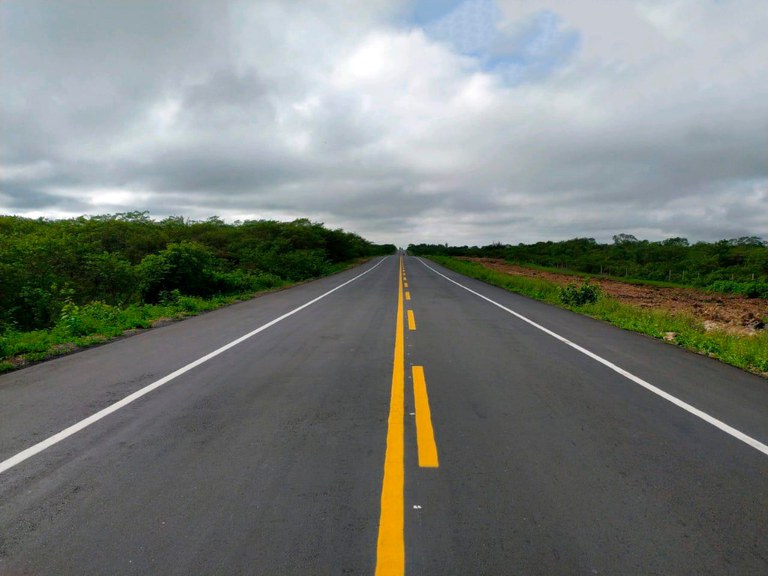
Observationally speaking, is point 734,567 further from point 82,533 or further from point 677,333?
point 677,333

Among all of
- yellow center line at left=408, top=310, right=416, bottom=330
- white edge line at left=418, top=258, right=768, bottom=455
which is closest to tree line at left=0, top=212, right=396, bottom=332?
yellow center line at left=408, top=310, right=416, bottom=330

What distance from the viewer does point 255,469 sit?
352 cm

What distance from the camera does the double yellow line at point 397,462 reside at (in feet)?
8.28

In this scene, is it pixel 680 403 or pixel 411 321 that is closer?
pixel 680 403

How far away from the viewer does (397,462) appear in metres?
3.62

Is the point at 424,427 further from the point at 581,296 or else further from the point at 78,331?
the point at 581,296

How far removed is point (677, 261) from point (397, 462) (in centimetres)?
5540

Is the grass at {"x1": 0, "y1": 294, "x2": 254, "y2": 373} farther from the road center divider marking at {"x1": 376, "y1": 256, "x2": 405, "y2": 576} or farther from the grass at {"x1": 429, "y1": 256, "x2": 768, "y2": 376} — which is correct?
the grass at {"x1": 429, "y1": 256, "x2": 768, "y2": 376}

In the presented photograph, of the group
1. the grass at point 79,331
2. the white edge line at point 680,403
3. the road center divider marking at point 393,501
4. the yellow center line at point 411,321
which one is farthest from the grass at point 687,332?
the grass at point 79,331

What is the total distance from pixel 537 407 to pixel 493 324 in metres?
6.28

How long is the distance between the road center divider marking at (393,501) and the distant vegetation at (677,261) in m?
29.3

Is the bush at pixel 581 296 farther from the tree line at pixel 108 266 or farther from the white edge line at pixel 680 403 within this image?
the tree line at pixel 108 266

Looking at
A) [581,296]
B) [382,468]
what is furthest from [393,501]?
[581,296]

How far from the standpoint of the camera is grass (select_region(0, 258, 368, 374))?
7.68 m
